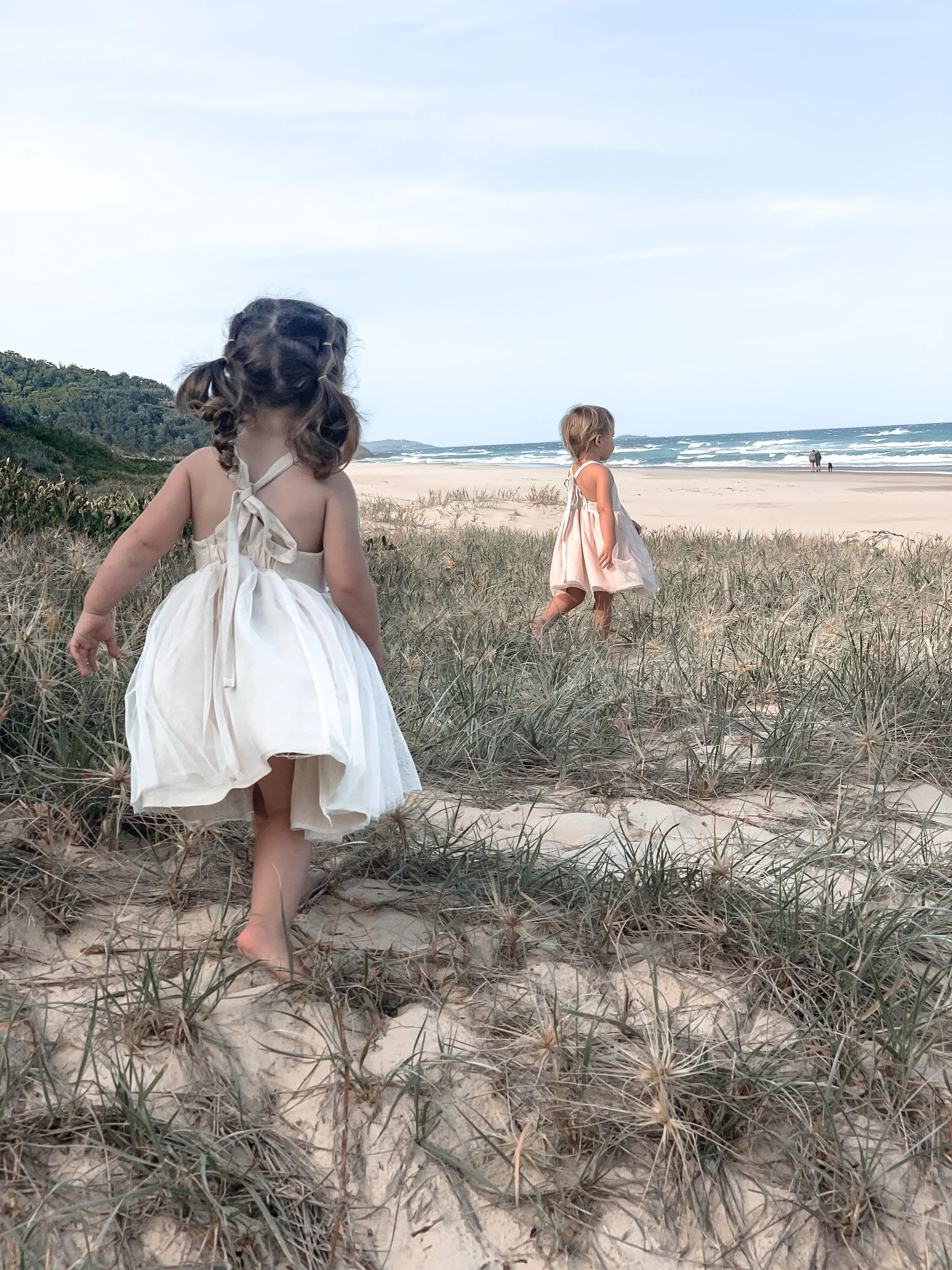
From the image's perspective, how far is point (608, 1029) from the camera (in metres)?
1.94

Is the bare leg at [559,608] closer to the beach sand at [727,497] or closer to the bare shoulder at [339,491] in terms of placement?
the bare shoulder at [339,491]

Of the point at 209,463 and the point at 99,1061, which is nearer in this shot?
the point at 99,1061

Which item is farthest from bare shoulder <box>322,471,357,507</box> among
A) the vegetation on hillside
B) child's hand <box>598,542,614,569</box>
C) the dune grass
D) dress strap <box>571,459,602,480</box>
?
the vegetation on hillside

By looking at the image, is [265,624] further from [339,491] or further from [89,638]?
[89,638]

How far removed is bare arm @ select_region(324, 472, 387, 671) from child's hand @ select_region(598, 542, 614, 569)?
348cm

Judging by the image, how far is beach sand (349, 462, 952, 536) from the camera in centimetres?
1499

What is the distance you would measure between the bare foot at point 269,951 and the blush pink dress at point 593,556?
3.88 m

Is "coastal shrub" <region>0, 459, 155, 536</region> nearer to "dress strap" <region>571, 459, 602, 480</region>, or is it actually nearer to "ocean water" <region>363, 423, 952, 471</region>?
"dress strap" <region>571, 459, 602, 480</region>

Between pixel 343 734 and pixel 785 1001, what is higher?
pixel 343 734

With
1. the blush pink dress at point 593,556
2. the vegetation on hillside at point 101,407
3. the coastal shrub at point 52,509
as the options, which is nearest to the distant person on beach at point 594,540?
the blush pink dress at point 593,556

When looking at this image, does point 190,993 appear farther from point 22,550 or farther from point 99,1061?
point 22,550

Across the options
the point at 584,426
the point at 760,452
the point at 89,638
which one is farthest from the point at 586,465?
the point at 760,452

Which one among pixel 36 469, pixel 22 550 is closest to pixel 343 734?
pixel 22 550

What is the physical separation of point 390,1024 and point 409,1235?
1.47 ft
